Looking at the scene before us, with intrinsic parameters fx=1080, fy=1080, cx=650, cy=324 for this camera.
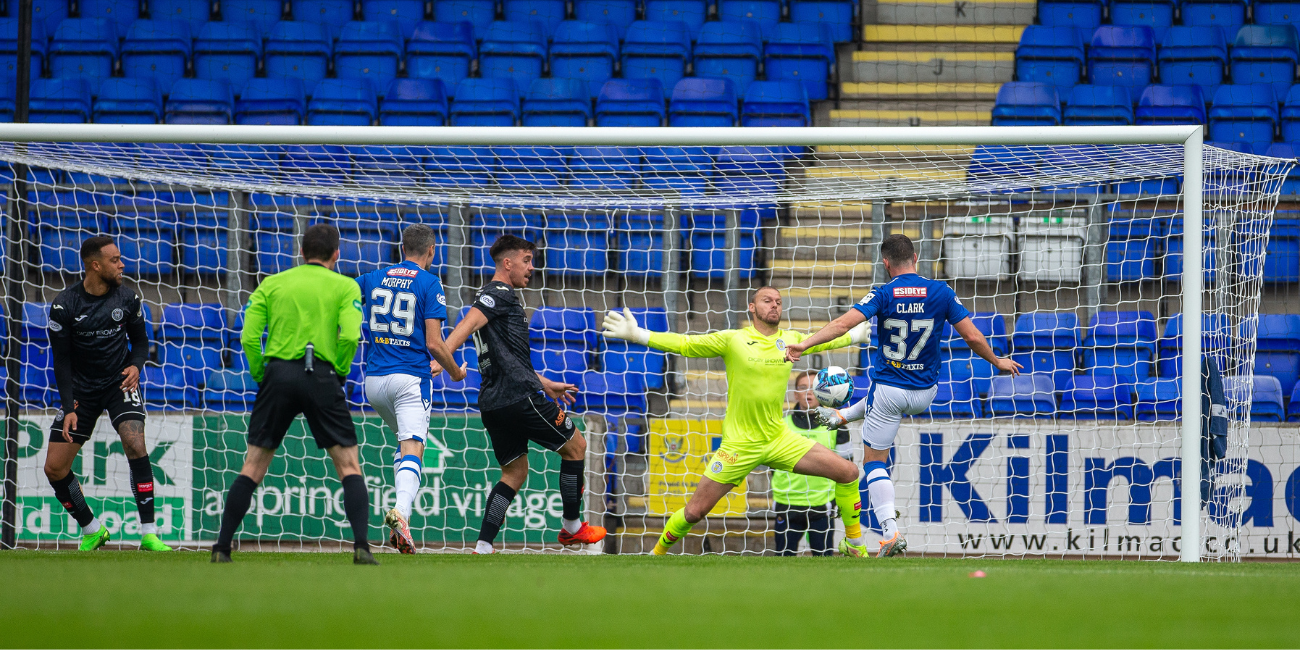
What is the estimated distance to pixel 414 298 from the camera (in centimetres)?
644

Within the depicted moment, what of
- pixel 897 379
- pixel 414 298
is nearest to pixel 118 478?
pixel 414 298

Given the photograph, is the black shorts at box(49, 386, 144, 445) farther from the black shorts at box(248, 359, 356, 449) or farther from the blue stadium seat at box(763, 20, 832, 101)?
the blue stadium seat at box(763, 20, 832, 101)

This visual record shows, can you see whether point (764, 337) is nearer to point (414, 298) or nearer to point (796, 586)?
point (414, 298)

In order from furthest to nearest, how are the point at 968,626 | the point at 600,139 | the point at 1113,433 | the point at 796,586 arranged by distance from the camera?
the point at 1113,433 → the point at 600,139 → the point at 796,586 → the point at 968,626

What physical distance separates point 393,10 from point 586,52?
9.42 ft

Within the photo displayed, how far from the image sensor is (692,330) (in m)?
10.4

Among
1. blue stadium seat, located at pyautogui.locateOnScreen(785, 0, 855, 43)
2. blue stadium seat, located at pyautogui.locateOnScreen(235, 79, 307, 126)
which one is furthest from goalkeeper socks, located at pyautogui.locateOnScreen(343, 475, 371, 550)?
blue stadium seat, located at pyautogui.locateOnScreen(785, 0, 855, 43)

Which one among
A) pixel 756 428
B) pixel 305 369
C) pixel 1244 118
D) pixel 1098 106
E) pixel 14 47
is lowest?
pixel 756 428

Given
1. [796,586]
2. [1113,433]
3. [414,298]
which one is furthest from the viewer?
[1113,433]

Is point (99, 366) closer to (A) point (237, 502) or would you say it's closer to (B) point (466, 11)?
(A) point (237, 502)

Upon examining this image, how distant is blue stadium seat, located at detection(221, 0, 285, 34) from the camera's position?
13.6 meters

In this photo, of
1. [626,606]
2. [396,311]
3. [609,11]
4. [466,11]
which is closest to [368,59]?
[466,11]

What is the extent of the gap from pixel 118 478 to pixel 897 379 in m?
6.20

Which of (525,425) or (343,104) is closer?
(525,425)
